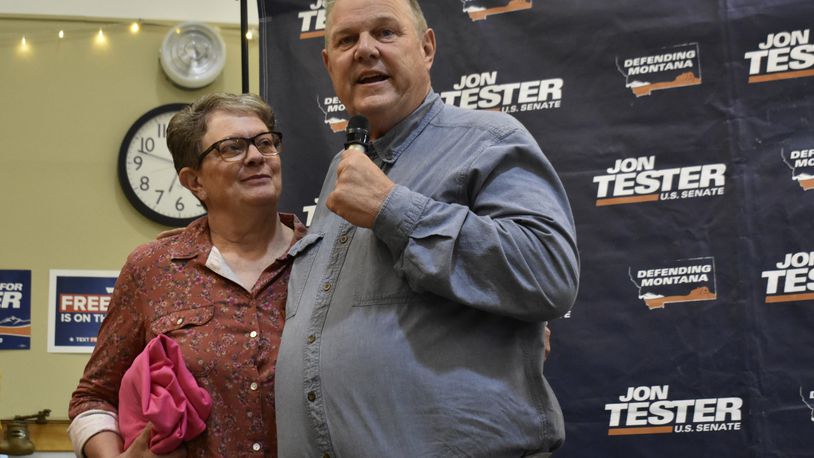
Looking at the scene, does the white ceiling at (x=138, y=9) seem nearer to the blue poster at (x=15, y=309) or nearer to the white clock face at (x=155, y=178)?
the white clock face at (x=155, y=178)

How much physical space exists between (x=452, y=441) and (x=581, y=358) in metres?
1.45

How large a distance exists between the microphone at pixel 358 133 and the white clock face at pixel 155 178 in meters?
3.35

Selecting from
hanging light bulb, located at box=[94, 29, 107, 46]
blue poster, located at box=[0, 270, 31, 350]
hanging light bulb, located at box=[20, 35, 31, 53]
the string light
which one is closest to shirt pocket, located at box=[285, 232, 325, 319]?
blue poster, located at box=[0, 270, 31, 350]

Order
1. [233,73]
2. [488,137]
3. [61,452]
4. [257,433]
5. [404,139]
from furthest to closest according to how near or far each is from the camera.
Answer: [233,73] < [61,452] < [257,433] < [404,139] < [488,137]

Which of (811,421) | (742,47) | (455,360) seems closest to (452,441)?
(455,360)

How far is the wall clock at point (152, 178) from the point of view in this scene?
16.1 ft

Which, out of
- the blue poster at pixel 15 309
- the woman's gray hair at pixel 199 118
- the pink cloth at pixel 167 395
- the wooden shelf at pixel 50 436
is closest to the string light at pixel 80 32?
the blue poster at pixel 15 309

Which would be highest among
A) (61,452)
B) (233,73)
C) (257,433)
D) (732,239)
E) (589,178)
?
(233,73)

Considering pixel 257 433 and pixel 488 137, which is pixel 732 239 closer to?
pixel 488 137

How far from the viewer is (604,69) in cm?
292

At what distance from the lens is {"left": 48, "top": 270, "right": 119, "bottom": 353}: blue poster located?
4781 mm

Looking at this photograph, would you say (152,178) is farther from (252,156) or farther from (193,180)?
(252,156)

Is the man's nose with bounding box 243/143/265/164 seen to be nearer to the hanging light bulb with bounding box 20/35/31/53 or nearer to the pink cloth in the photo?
the pink cloth

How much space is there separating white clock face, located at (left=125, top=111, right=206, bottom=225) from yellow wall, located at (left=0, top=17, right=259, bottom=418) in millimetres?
97
